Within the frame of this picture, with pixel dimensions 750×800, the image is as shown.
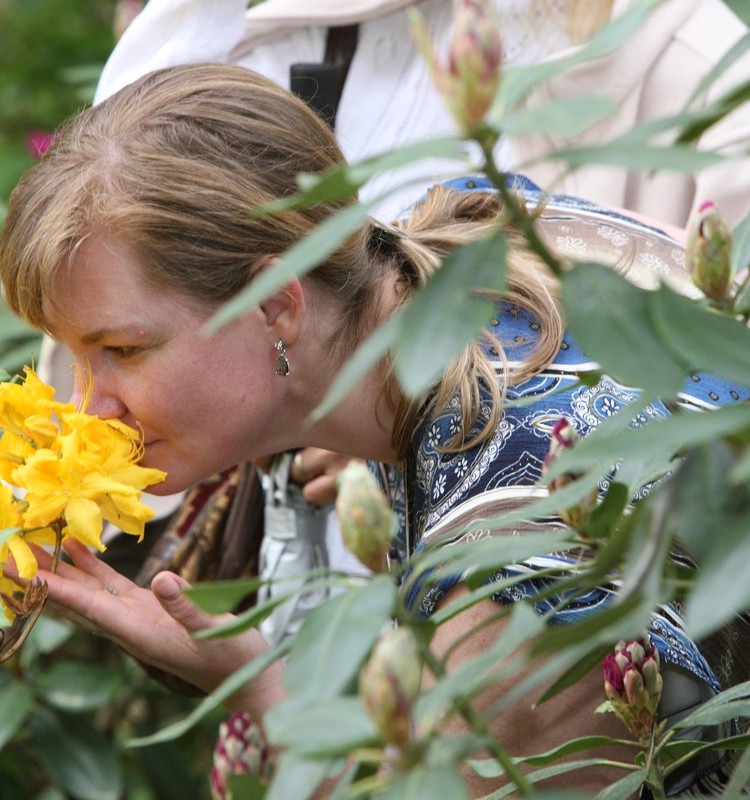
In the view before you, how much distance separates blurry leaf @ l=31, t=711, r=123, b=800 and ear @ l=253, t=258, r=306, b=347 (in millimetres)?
1311

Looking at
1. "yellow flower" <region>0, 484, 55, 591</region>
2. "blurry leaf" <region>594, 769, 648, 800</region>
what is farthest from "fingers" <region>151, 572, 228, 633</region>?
"blurry leaf" <region>594, 769, 648, 800</region>

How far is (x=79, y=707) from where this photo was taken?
8.10 feet

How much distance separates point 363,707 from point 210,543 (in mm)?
1582

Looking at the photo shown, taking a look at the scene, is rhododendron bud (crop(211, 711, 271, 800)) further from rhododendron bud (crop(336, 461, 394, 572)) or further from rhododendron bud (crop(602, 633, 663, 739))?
rhododendron bud (crop(336, 461, 394, 572))

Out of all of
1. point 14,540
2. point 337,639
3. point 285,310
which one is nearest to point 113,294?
point 285,310

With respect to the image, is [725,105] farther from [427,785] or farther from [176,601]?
[176,601]

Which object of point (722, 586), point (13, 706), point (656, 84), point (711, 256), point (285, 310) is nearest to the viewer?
point (722, 586)

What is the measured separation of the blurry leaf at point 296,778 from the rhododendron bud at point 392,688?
0.15ft

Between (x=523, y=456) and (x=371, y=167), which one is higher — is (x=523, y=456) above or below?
below

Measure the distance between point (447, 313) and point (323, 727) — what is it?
0.20 metres

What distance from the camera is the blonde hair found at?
146cm

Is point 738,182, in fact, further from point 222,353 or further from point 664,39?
point 222,353

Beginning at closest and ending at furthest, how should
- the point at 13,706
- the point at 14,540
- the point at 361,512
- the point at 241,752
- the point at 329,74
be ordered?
the point at 361,512 → the point at 14,540 → the point at 241,752 → the point at 329,74 → the point at 13,706

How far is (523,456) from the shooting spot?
1393 mm
